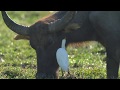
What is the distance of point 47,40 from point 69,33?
951 mm

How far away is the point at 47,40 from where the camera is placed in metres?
9.51

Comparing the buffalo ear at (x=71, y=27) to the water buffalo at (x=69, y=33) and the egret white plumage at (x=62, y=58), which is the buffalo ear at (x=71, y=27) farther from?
the egret white plumage at (x=62, y=58)

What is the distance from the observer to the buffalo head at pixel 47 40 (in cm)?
935

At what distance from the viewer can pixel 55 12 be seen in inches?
437

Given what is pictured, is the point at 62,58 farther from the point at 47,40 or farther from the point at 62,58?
the point at 47,40

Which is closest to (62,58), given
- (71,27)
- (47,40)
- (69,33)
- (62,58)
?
(62,58)

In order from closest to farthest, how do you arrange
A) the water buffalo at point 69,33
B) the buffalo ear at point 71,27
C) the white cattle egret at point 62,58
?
the white cattle egret at point 62,58
the water buffalo at point 69,33
the buffalo ear at point 71,27

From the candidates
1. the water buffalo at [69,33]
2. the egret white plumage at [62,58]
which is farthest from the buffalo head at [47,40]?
the egret white plumage at [62,58]

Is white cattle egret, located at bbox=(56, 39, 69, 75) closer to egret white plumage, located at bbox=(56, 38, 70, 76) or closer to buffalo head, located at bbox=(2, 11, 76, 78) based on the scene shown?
egret white plumage, located at bbox=(56, 38, 70, 76)

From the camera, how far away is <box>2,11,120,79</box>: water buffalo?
9430 mm
